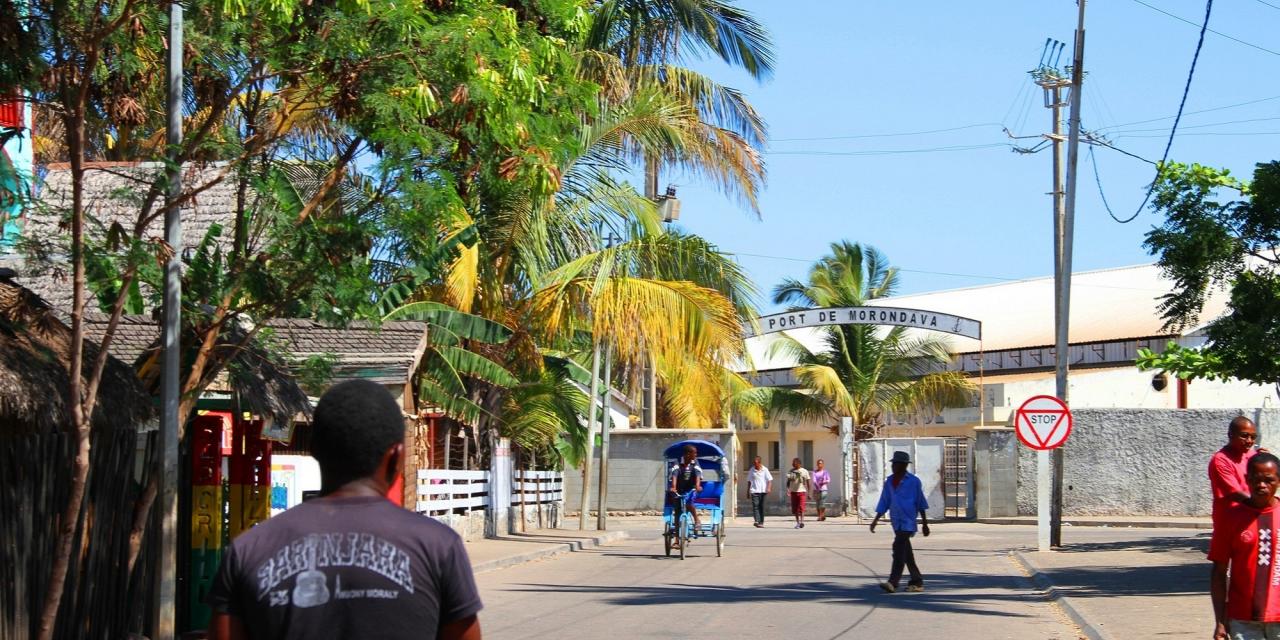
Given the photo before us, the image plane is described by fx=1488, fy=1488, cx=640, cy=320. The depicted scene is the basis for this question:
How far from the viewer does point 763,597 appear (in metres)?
16.2

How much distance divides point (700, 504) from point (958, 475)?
575 inches

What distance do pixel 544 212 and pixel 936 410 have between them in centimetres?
2403

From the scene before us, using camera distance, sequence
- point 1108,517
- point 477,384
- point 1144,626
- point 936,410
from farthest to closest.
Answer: point 936,410 → point 1108,517 → point 477,384 → point 1144,626

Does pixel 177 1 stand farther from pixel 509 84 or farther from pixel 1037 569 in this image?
pixel 1037 569

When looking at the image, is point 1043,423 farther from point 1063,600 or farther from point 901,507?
point 1063,600

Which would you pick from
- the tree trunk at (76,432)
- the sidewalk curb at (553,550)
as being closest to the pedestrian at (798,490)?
the sidewalk curb at (553,550)

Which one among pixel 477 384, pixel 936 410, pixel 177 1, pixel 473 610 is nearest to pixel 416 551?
pixel 473 610

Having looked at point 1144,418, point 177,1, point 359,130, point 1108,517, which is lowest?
point 1108,517

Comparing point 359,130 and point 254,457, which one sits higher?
point 359,130

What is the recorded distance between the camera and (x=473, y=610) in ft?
11.9

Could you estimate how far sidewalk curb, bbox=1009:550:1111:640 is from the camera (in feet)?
40.3

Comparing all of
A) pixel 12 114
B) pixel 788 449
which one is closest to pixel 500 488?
pixel 12 114

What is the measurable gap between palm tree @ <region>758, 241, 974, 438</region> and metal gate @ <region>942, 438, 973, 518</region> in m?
2.04

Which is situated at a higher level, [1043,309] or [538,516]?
[1043,309]
